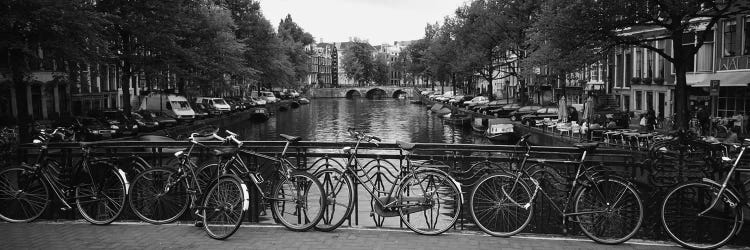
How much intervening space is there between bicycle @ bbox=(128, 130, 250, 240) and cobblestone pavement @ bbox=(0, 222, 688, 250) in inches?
7.6

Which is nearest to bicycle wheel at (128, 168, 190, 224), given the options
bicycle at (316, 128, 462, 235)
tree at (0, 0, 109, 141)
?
bicycle at (316, 128, 462, 235)

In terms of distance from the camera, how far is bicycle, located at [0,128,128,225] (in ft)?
27.3

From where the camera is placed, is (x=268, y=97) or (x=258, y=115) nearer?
(x=258, y=115)

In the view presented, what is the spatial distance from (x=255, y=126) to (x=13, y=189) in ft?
147

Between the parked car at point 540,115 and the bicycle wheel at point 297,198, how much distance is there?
99.1 ft

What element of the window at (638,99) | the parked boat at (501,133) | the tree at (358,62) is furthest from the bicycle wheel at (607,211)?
the tree at (358,62)

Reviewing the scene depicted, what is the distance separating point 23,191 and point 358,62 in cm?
14425

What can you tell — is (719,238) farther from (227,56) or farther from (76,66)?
(227,56)

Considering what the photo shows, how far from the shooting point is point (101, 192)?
8328mm

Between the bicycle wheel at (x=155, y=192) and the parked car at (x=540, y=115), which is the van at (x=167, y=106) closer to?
the parked car at (x=540, y=115)

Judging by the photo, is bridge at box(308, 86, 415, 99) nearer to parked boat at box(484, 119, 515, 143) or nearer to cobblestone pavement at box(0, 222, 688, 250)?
parked boat at box(484, 119, 515, 143)

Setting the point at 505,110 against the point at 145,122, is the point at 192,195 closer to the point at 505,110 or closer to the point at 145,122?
the point at 145,122

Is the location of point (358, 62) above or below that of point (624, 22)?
above

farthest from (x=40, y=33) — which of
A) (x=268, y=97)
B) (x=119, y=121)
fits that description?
(x=268, y=97)
